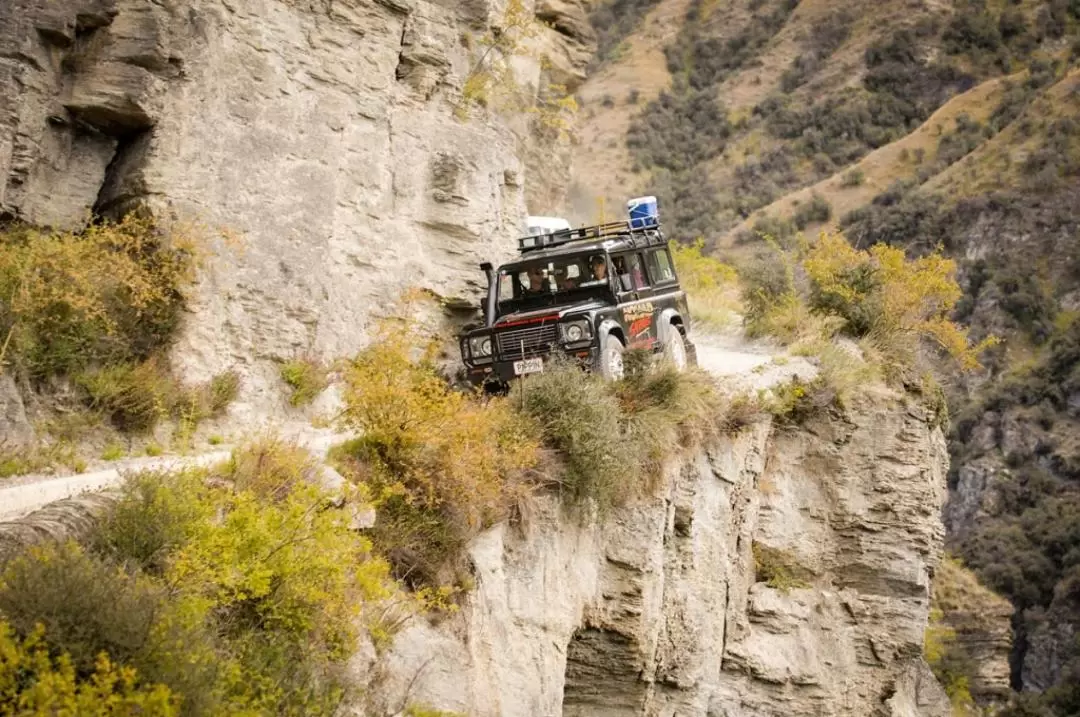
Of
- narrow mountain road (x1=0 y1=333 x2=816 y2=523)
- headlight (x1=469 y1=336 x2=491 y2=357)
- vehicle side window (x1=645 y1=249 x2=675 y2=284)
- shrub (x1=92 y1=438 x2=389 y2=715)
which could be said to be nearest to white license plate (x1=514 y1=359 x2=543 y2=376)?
headlight (x1=469 y1=336 x2=491 y2=357)

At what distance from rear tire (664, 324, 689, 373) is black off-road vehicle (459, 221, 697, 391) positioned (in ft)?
0.05

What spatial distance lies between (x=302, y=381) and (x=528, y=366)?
2794mm

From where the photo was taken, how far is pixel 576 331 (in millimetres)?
13445

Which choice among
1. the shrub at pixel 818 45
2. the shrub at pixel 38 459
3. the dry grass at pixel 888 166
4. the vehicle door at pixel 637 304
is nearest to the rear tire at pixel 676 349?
the vehicle door at pixel 637 304

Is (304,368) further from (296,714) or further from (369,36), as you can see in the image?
(296,714)

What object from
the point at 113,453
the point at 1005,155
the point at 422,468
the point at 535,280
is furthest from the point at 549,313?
the point at 1005,155

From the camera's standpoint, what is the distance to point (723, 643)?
1534 cm

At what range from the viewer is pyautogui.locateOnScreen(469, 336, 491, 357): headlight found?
1390cm

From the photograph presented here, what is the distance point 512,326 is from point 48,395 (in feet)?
17.9

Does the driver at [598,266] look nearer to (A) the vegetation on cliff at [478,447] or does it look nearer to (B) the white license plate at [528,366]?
(A) the vegetation on cliff at [478,447]

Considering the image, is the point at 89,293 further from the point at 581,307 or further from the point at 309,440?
the point at 581,307

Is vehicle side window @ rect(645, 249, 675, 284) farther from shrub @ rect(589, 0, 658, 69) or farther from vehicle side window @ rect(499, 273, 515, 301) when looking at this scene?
shrub @ rect(589, 0, 658, 69)

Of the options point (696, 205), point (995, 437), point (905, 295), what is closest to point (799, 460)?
point (905, 295)

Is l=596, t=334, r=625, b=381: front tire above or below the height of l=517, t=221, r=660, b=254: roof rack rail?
below
